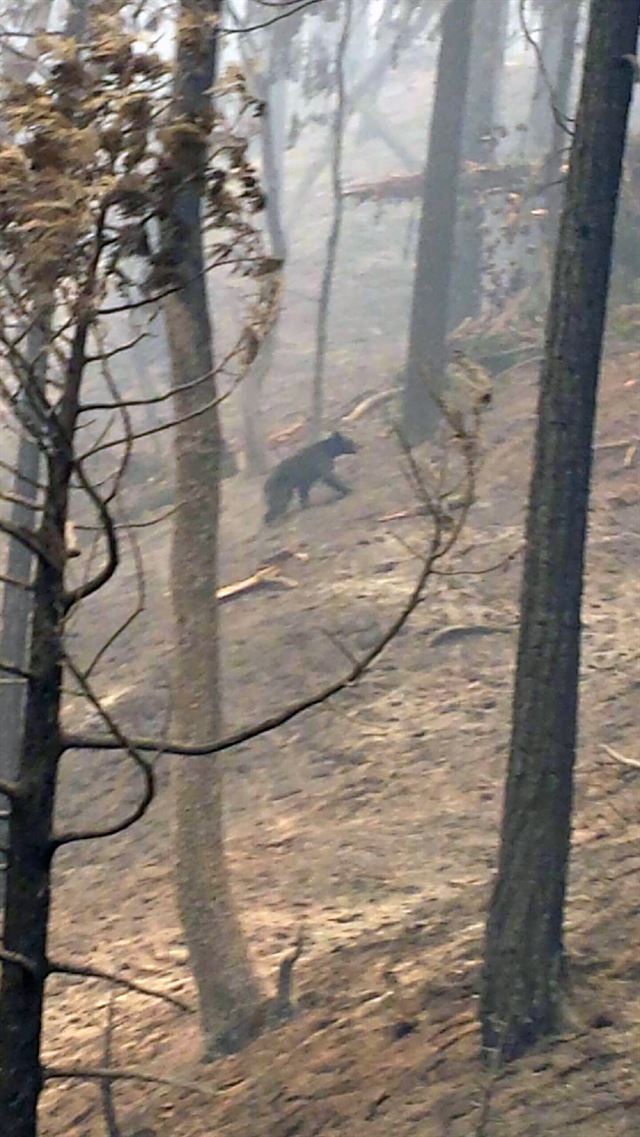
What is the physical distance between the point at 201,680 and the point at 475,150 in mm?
18900

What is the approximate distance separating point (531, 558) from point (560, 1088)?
3.09 metres

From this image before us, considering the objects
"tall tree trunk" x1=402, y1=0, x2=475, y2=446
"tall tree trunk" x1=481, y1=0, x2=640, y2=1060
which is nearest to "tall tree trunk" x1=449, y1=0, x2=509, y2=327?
"tall tree trunk" x1=402, y1=0, x2=475, y2=446

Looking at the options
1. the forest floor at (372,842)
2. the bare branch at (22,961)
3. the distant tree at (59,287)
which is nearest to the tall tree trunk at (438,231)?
the forest floor at (372,842)

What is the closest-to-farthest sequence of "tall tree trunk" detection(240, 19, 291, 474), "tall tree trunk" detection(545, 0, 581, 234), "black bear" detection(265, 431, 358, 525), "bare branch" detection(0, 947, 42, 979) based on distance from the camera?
"bare branch" detection(0, 947, 42, 979), "black bear" detection(265, 431, 358, 525), "tall tree trunk" detection(545, 0, 581, 234), "tall tree trunk" detection(240, 19, 291, 474)

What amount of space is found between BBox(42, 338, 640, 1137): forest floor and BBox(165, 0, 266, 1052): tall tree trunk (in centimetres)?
54

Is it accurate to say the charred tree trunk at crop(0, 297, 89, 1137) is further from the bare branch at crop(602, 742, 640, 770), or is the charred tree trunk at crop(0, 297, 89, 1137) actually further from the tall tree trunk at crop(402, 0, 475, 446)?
the tall tree trunk at crop(402, 0, 475, 446)

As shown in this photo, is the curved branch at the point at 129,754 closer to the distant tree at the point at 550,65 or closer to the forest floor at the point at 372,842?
the forest floor at the point at 372,842

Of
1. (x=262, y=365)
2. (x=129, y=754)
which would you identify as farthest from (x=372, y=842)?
(x=262, y=365)

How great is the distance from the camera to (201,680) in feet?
33.0

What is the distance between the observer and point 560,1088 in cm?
806

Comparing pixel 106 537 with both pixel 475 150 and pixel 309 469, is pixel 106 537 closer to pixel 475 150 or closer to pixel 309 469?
pixel 309 469

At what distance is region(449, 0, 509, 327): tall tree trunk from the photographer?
24.7m

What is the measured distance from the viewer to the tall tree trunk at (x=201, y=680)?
985 cm

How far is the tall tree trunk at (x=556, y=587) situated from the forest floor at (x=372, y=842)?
470mm
